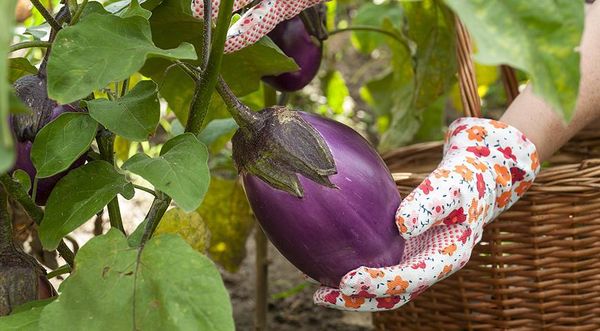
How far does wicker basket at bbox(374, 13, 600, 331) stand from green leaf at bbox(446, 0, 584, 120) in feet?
1.74

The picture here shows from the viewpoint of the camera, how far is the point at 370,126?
2459 mm

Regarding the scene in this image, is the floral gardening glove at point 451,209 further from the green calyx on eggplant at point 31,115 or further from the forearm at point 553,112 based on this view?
the green calyx on eggplant at point 31,115

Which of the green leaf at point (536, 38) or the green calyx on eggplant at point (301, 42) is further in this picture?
the green calyx on eggplant at point (301, 42)

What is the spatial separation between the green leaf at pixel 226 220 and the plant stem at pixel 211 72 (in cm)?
64

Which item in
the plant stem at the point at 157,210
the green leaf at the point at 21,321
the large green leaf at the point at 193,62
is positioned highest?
the large green leaf at the point at 193,62

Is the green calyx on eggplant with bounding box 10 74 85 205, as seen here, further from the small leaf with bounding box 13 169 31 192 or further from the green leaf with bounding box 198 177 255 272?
the green leaf with bounding box 198 177 255 272

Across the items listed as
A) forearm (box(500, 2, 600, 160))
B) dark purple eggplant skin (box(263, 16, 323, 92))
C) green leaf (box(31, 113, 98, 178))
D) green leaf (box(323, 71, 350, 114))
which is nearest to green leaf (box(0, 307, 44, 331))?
green leaf (box(31, 113, 98, 178))

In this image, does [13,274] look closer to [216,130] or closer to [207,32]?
[207,32]

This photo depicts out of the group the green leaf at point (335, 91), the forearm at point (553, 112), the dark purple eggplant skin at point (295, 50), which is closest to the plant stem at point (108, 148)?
the dark purple eggplant skin at point (295, 50)

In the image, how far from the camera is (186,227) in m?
1.00

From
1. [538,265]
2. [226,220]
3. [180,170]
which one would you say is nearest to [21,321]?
[180,170]

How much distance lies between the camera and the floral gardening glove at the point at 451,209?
2.67 feet

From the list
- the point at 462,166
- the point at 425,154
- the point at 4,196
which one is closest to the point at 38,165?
the point at 4,196

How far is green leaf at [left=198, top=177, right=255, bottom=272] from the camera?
139cm
